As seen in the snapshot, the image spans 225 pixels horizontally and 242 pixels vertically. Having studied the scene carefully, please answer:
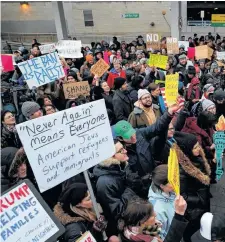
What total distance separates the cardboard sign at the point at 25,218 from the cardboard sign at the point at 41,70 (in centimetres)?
384

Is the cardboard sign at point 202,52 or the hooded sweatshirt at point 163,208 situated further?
Result: the cardboard sign at point 202,52

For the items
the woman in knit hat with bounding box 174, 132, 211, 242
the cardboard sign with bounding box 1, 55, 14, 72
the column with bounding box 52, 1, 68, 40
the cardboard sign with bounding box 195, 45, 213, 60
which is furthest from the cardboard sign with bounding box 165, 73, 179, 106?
the column with bounding box 52, 1, 68, 40

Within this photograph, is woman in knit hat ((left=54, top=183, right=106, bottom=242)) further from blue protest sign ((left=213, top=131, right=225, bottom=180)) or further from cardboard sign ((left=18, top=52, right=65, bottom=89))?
cardboard sign ((left=18, top=52, right=65, bottom=89))

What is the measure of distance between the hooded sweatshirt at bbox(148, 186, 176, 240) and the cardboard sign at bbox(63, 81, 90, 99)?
133 inches

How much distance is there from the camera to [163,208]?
280cm

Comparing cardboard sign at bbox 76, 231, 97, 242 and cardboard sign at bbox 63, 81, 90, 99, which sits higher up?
cardboard sign at bbox 63, 81, 90, 99

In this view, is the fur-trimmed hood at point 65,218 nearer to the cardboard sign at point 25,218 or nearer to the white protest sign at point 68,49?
the cardboard sign at point 25,218

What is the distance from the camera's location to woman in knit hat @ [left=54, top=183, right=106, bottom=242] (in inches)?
97.4

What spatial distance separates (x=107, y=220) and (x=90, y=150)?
26.4 inches

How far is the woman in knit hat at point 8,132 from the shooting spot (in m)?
4.20

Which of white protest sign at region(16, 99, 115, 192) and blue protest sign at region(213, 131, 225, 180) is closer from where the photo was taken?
white protest sign at region(16, 99, 115, 192)

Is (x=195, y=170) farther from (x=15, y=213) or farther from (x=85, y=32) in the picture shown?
(x=85, y=32)

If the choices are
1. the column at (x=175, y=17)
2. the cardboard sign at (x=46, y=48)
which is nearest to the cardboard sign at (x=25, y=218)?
the cardboard sign at (x=46, y=48)

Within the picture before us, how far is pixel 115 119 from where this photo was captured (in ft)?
18.7
